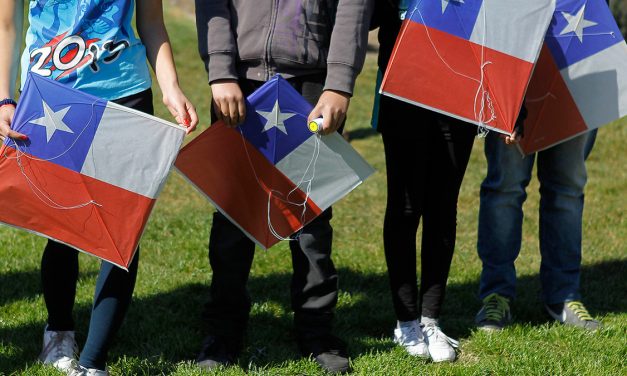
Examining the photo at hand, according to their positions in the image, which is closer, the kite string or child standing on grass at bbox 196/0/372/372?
child standing on grass at bbox 196/0/372/372

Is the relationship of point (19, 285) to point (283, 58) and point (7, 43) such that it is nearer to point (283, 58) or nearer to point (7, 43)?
point (7, 43)

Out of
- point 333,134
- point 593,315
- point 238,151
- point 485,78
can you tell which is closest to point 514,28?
point 485,78

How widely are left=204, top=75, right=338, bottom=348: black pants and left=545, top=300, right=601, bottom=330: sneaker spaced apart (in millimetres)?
1305

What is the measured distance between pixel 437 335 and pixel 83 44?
2019mm

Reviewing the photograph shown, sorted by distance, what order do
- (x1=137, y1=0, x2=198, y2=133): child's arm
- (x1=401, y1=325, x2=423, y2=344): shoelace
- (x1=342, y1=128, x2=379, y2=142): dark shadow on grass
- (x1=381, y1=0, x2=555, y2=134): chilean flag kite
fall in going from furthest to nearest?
1. (x1=342, y1=128, x2=379, y2=142): dark shadow on grass
2. (x1=401, y1=325, x2=423, y2=344): shoelace
3. (x1=381, y1=0, x2=555, y2=134): chilean flag kite
4. (x1=137, y1=0, x2=198, y2=133): child's arm

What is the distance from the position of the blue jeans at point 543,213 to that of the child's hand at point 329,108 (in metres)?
1.06

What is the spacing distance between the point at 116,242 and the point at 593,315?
2615 mm

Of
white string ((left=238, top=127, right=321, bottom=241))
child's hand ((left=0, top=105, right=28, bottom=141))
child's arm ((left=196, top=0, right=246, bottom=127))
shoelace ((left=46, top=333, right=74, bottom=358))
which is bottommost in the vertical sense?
shoelace ((left=46, top=333, right=74, bottom=358))

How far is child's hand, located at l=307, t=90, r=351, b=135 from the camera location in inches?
144

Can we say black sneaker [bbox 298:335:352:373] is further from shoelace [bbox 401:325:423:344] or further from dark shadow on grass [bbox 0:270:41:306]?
dark shadow on grass [bbox 0:270:41:306]

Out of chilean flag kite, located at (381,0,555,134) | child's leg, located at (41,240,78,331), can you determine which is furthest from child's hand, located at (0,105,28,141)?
chilean flag kite, located at (381,0,555,134)

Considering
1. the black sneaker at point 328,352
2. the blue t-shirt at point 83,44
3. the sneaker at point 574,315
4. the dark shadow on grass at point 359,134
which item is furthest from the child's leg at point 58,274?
the dark shadow on grass at point 359,134

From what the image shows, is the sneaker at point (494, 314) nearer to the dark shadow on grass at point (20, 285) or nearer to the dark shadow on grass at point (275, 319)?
the dark shadow on grass at point (275, 319)

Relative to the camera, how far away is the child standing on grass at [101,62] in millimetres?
3416
